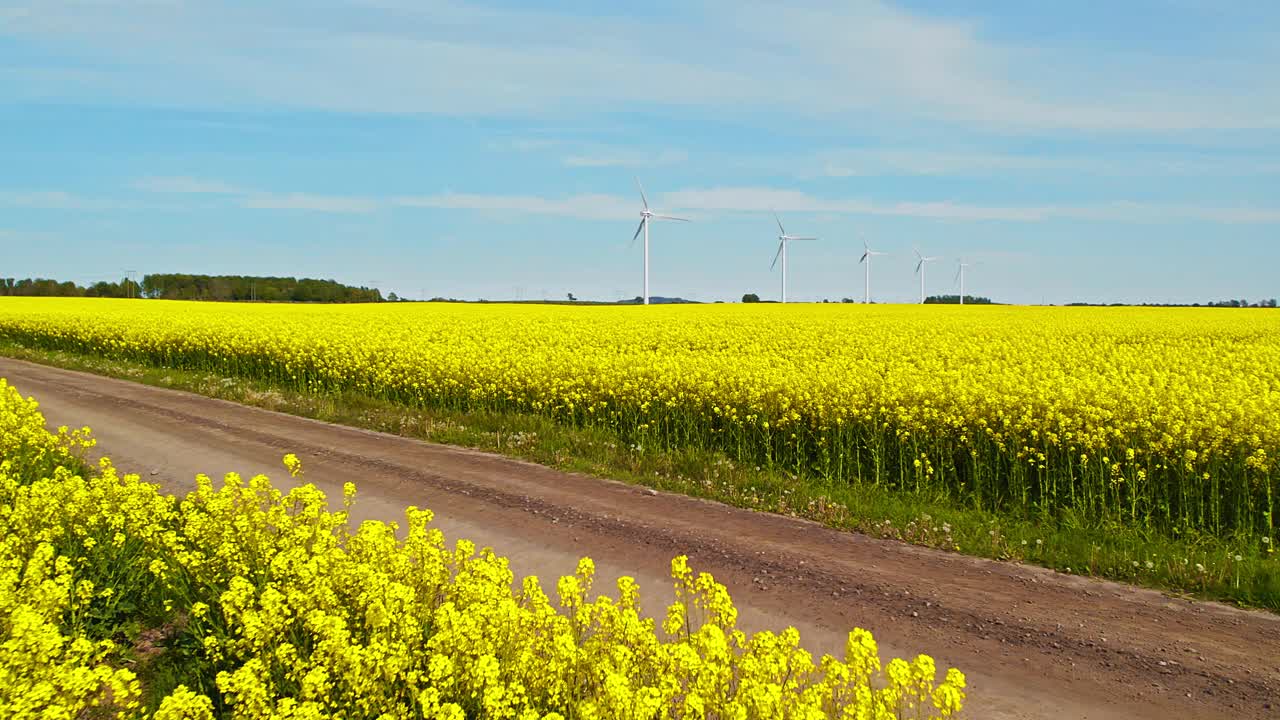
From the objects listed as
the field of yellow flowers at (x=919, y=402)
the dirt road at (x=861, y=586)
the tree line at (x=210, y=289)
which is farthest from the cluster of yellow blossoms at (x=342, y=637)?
the tree line at (x=210, y=289)

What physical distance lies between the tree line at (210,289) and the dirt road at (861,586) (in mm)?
103563

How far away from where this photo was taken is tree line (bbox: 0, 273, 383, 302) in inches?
4402

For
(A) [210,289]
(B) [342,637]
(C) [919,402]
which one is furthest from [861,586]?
(A) [210,289]

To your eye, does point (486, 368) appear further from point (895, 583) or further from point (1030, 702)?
point (1030, 702)

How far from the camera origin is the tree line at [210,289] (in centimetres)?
11181

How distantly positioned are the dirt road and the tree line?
10356 centimetres

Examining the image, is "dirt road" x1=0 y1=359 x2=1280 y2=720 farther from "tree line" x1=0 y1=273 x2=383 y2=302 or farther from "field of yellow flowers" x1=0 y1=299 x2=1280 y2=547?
"tree line" x1=0 y1=273 x2=383 y2=302

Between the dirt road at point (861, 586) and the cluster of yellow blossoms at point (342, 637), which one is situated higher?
the cluster of yellow blossoms at point (342, 637)

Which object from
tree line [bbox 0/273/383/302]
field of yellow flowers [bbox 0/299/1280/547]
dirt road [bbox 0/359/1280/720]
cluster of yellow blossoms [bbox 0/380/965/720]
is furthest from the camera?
tree line [bbox 0/273/383/302]

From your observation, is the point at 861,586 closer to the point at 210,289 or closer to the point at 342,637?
the point at 342,637

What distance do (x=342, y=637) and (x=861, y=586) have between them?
5345 millimetres

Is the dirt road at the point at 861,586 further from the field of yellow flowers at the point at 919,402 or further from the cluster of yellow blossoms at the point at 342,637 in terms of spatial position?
the field of yellow flowers at the point at 919,402

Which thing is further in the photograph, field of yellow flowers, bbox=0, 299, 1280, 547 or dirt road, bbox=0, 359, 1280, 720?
field of yellow flowers, bbox=0, 299, 1280, 547

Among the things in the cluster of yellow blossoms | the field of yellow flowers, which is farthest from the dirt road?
the field of yellow flowers
